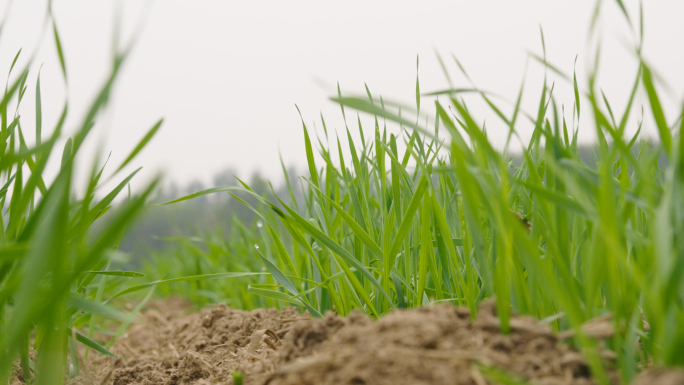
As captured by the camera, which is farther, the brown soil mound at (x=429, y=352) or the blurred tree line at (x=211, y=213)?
the blurred tree line at (x=211, y=213)

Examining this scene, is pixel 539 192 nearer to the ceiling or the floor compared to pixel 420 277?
nearer to the ceiling

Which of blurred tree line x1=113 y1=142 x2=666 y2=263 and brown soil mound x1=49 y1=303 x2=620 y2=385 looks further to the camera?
blurred tree line x1=113 y1=142 x2=666 y2=263

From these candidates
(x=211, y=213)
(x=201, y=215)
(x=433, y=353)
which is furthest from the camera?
(x=201, y=215)

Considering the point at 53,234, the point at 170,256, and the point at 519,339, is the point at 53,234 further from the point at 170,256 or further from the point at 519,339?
the point at 170,256

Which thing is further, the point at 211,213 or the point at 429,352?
the point at 211,213

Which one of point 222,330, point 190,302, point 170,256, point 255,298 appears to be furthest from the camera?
point 170,256

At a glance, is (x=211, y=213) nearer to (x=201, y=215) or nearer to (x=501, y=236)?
(x=201, y=215)

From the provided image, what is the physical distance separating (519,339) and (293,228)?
619 mm

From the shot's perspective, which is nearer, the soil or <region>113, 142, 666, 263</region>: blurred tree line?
the soil

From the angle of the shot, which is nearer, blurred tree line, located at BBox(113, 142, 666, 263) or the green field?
the green field

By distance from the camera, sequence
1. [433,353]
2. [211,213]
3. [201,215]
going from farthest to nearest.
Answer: [201,215] < [211,213] < [433,353]

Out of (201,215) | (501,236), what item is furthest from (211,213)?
(501,236)

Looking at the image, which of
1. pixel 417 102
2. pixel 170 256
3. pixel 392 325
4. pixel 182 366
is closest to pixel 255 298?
pixel 182 366

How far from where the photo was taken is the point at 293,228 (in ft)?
3.74
